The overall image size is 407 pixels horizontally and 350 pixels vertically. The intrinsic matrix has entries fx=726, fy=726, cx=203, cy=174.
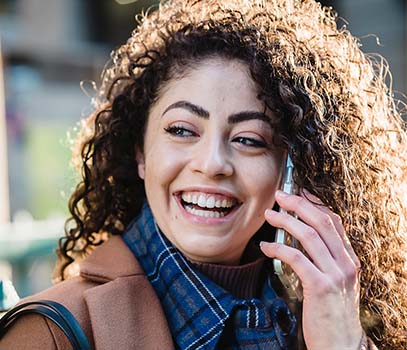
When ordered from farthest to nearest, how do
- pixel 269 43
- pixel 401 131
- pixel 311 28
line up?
pixel 401 131 → pixel 311 28 → pixel 269 43

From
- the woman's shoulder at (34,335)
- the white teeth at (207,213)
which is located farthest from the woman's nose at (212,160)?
the woman's shoulder at (34,335)

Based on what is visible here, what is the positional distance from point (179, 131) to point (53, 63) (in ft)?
31.6

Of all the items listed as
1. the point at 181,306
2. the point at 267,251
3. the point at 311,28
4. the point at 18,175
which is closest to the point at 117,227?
the point at 181,306

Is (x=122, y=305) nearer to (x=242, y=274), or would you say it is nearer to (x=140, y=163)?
(x=242, y=274)

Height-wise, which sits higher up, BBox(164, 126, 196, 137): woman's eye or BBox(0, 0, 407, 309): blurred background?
BBox(0, 0, 407, 309): blurred background

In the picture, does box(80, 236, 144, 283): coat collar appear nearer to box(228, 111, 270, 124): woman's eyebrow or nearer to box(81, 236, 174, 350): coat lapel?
box(81, 236, 174, 350): coat lapel

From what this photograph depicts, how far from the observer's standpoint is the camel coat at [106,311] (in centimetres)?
198

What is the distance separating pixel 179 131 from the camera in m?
2.31

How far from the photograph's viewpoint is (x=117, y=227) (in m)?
2.78

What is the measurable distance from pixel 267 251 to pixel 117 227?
78cm

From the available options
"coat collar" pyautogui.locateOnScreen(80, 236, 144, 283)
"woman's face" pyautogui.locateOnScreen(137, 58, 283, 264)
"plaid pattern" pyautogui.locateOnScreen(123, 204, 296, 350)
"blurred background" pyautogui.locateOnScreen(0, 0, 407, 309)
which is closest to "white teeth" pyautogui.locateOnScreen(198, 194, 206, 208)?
"woman's face" pyautogui.locateOnScreen(137, 58, 283, 264)

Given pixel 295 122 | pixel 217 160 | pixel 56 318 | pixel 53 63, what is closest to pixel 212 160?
pixel 217 160

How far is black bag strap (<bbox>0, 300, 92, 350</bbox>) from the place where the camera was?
6.29 ft

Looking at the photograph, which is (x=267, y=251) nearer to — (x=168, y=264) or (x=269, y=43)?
(x=168, y=264)
